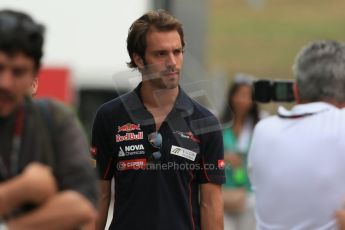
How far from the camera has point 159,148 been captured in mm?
6164

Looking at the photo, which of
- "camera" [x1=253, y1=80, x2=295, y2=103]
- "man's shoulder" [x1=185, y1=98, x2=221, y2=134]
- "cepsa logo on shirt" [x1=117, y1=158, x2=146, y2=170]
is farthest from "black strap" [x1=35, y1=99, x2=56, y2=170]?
"camera" [x1=253, y1=80, x2=295, y2=103]

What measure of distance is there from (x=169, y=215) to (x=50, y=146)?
6.25ft

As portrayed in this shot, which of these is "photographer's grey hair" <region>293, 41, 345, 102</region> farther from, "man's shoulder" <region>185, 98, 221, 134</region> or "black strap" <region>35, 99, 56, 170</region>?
"black strap" <region>35, 99, 56, 170</region>

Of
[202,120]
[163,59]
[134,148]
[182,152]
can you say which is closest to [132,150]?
[134,148]

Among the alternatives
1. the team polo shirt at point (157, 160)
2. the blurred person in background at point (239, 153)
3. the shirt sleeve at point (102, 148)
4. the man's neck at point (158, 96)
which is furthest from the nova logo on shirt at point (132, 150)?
the blurred person in background at point (239, 153)

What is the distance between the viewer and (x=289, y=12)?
1976 inches

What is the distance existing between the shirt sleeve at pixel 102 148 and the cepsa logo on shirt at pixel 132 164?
110 millimetres

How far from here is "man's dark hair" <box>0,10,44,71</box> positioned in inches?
163

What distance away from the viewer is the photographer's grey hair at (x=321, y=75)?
5645 millimetres

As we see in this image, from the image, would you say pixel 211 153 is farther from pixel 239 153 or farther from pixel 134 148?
pixel 239 153

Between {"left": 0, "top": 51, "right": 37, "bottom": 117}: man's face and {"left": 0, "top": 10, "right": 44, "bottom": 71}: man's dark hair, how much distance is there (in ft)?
0.08

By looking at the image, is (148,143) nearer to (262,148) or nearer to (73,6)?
(262,148)

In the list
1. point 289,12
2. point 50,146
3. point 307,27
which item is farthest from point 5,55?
point 289,12

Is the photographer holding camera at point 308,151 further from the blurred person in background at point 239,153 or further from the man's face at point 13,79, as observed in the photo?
the blurred person in background at point 239,153
